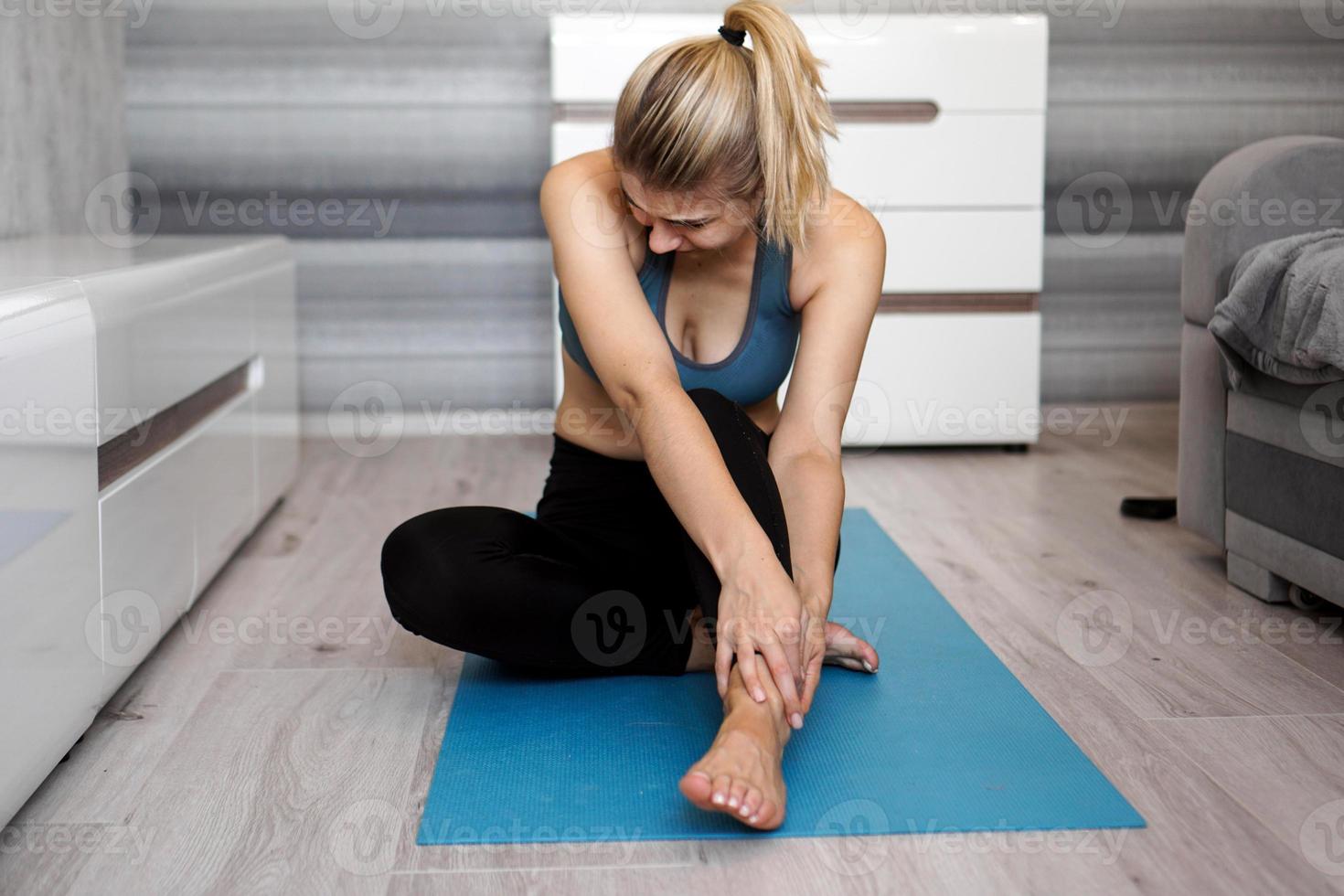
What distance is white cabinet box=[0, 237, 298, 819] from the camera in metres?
1.23

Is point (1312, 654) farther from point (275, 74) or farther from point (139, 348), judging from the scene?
point (275, 74)

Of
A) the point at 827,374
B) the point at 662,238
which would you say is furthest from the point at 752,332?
the point at 662,238

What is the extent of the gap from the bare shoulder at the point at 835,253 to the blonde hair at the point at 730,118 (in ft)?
0.49

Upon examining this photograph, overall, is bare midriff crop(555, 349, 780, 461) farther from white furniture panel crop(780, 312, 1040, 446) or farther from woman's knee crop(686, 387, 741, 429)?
white furniture panel crop(780, 312, 1040, 446)

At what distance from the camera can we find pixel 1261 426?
193 centimetres

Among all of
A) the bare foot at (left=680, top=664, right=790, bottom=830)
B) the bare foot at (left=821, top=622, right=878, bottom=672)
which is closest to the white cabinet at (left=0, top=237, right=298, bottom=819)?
the bare foot at (left=680, top=664, right=790, bottom=830)

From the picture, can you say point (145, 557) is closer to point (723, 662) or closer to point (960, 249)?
point (723, 662)

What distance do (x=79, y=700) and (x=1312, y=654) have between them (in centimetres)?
157

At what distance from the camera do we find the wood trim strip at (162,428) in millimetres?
1571

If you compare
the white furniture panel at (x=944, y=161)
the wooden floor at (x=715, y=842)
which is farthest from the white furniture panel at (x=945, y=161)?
the wooden floor at (x=715, y=842)

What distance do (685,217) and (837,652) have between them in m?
0.61

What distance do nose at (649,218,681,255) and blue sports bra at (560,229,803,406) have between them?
0.53 feet

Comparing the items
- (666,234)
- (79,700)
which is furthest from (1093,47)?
(79,700)

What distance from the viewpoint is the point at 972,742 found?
1437 millimetres
